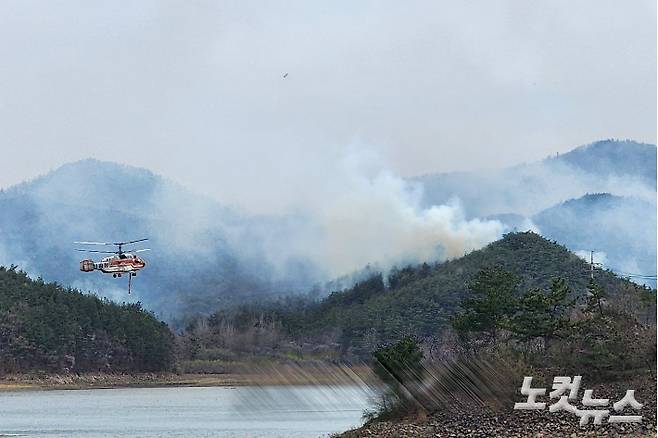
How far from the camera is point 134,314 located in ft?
458

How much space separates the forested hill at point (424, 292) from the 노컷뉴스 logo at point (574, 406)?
9.68 metres

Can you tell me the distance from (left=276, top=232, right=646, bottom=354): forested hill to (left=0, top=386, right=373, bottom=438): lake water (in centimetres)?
374

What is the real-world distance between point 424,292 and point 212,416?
53.8 feet

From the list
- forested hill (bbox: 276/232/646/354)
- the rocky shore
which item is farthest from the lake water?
the rocky shore

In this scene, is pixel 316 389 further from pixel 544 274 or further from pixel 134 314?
pixel 134 314

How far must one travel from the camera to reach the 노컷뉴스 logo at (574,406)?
152 ft

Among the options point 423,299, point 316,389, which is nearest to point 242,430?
point 316,389

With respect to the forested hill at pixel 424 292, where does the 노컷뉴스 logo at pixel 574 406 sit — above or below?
below

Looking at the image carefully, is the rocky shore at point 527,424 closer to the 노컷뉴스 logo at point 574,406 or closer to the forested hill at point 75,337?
the 노컷뉴스 logo at point 574,406

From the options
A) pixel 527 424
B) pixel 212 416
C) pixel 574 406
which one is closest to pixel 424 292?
pixel 212 416

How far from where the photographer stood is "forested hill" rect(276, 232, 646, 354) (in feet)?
223

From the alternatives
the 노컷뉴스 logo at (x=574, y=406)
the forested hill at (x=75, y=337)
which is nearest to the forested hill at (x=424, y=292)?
the 노컷뉴스 logo at (x=574, y=406)

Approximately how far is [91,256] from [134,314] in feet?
186

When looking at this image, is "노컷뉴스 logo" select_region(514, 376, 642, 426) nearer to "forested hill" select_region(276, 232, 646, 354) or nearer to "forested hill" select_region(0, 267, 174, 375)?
"forested hill" select_region(276, 232, 646, 354)
